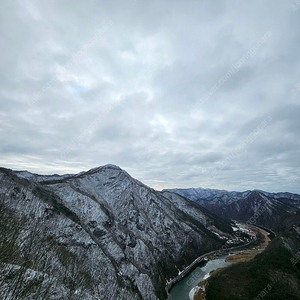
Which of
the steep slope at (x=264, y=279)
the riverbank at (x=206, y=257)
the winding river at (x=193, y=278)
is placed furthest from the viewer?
the riverbank at (x=206, y=257)

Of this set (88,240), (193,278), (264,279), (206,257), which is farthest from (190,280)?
(88,240)

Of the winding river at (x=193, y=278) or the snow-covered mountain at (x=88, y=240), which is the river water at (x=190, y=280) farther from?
the snow-covered mountain at (x=88, y=240)

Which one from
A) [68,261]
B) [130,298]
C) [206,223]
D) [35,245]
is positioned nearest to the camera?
[35,245]

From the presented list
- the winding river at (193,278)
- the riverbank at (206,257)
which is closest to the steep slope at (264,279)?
the winding river at (193,278)

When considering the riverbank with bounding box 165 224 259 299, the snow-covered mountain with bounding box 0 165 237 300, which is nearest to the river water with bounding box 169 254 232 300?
the riverbank with bounding box 165 224 259 299

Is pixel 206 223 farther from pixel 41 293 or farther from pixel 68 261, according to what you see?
pixel 41 293

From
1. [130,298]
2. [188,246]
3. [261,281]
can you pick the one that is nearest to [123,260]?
[130,298]

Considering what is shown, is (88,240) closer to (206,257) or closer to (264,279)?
(264,279)
